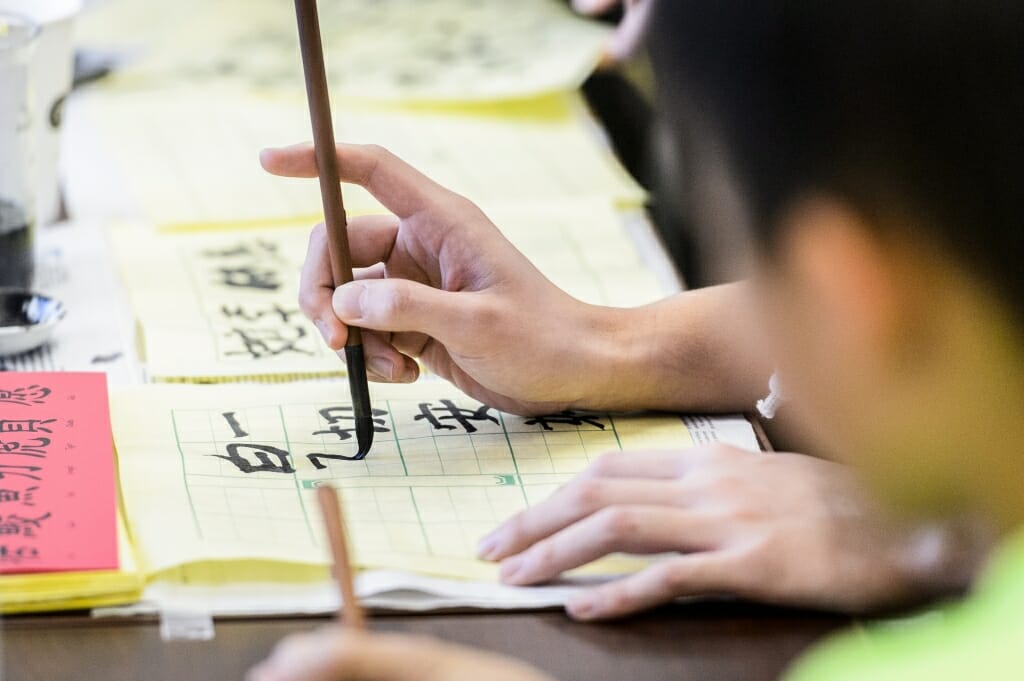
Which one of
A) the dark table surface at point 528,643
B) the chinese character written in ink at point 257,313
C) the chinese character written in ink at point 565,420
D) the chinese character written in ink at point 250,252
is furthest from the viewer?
the chinese character written in ink at point 250,252

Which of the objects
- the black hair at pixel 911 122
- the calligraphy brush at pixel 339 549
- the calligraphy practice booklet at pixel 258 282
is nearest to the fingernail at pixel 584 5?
the calligraphy practice booklet at pixel 258 282

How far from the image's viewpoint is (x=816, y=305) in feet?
2.38

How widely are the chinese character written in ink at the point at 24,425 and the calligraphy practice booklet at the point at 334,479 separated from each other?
0.04 meters

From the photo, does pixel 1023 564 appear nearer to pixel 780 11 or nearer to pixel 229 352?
pixel 229 352

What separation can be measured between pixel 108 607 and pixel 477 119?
0.83 meters

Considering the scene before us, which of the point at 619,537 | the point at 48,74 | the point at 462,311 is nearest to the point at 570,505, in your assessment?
the point at 619,537

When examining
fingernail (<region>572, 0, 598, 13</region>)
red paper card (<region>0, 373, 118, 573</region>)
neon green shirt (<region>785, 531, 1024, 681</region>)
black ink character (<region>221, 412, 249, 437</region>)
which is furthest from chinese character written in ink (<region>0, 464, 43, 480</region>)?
fingernail (<region>572, 0, 598, 13</region>)

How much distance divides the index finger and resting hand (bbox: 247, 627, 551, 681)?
0.35 m

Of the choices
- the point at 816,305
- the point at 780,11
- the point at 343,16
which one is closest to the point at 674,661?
the point at 816,305

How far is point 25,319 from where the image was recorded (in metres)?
0.87

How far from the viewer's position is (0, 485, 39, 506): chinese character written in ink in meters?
0.62

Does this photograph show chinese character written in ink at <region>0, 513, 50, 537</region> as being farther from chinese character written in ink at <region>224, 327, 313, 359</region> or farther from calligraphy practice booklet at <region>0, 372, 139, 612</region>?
chinese character written in ink at <region>224, 327, 313, 359</region>

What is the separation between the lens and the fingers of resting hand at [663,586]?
0.58 m

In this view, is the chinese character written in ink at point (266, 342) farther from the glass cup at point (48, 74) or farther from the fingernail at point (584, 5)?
the fingernail at point (584, 5)
